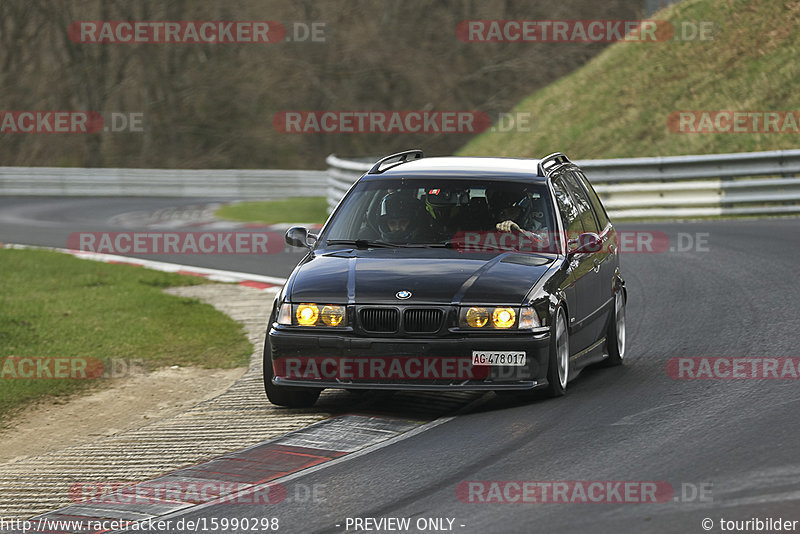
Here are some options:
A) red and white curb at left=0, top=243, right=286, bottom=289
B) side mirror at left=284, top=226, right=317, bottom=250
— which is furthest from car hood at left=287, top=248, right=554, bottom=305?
red and white curb at left=0, top=243, right=286, bottom=289

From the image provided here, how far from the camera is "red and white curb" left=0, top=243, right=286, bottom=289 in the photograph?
16547 millimetres

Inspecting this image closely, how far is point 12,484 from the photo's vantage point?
746 cm

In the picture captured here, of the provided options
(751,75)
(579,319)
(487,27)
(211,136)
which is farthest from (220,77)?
(579,319)

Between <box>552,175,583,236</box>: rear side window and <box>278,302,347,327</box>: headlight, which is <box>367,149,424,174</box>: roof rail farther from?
<box>278,302,347,327</box>: headlight

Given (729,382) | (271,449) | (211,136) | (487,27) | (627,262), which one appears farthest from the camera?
(487,27)

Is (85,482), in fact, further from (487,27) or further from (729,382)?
(487,27)

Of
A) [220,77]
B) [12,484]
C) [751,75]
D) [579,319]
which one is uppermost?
[220,77]

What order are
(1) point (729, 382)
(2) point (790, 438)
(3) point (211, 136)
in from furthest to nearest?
(3) point (211, 136), (1) point (729, 382), (2) point (790, 438)

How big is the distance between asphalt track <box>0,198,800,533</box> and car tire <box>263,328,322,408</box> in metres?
0.52

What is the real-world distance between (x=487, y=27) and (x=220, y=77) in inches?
457

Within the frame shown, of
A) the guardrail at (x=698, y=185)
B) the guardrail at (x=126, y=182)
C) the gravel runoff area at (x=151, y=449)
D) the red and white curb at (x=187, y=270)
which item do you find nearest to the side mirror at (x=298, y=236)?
the gravel runoff area at (x=151, y=449)

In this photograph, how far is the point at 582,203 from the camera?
10.3 metres

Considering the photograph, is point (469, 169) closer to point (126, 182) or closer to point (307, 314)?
point (307, 314)

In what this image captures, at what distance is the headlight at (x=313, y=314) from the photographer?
325 inches
